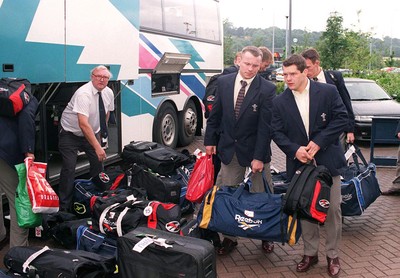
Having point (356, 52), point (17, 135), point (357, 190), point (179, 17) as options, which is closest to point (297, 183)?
point (357, 190)

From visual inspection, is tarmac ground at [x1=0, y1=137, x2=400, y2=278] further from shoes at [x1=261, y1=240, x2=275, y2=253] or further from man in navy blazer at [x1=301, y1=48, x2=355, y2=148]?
man in navy blazer at [x1=301, y1=48, x2=355, y2=148]

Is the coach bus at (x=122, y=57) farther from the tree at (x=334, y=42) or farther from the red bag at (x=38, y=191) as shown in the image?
the tree at (x=334, y=42)

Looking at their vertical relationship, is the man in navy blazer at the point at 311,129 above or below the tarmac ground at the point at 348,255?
above

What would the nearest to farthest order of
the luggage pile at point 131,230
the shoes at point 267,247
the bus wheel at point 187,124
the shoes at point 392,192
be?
1. the luggage pile at point 131,230
2. the shoes at point 267,247
3. the shoes at point 392,192
4. the bus wheel at point 187,124

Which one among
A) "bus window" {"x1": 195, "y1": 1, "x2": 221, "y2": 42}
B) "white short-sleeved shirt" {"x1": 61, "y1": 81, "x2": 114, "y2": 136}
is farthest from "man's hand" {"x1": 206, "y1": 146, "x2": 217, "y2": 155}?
"bus window" {"x1": 195, "y1": 1, "x2": 221, "y2": 42}

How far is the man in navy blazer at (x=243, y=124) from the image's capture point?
468 centimetres

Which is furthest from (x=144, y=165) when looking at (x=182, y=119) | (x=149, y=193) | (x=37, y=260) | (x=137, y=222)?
(x=182, y=119)

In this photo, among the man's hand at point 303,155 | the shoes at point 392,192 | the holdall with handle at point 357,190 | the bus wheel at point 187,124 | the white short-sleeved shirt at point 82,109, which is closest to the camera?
the man's hand at point 303,155

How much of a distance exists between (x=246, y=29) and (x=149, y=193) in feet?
261

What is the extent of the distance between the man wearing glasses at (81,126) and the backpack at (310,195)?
7.89 feet

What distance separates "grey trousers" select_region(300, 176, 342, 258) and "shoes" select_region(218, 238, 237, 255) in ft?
2.64

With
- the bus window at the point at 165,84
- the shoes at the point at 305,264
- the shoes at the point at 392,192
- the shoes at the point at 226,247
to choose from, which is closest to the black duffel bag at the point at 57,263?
the shoes at the point at 226,247

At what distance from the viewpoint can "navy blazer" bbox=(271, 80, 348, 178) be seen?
4.27 m

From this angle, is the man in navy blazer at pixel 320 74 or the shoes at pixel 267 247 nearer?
the shoes at pixel 267 247
